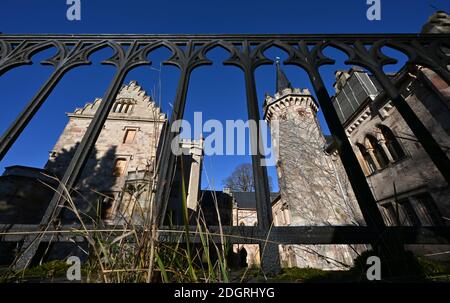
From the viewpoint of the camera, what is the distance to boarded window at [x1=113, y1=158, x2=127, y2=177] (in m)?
15.1

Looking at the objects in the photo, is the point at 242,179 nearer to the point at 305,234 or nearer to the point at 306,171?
the point at 306,171

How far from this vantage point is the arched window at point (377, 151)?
9509 millimetres

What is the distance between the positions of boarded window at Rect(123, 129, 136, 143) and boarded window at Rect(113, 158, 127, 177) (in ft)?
6.25

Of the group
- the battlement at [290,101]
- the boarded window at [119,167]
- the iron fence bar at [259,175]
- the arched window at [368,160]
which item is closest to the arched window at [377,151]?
the arched window at [368,160]

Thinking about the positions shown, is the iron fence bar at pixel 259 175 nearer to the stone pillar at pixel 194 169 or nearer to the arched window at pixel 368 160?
the arched window at pixel 368 160

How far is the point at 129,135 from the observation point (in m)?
17.3

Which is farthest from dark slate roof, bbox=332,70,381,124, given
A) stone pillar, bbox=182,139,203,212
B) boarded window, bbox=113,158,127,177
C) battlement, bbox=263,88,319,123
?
boarded window, bbox=113,158,127,177

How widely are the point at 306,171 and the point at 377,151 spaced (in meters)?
5.09

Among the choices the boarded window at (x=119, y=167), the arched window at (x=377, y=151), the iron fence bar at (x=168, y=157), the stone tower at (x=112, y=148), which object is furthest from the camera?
the boarded window at (x=119, y=167)

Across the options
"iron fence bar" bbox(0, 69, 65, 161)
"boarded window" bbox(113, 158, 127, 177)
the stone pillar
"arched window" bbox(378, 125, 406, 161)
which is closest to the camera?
"iron fence bar" bbox(0, 69, 65, 161)

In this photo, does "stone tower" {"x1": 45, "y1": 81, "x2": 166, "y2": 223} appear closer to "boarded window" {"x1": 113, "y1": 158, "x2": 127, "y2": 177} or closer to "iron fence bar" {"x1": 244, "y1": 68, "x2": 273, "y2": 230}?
"boarded window" {"x1": 113, "y1": 158, "x2": 127, "y2": 177}

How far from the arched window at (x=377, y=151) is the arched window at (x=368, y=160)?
1.10ft

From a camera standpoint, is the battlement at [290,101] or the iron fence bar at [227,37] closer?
the iron fence bar at [227,37]

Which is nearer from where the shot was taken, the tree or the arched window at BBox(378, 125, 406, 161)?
the arched window at BBox(378, 125, 406, 161)
